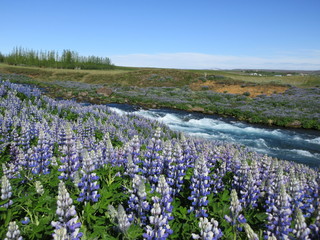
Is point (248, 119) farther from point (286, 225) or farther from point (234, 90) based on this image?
point (286, 225)

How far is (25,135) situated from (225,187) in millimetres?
5426

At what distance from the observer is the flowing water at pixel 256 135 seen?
15.3m

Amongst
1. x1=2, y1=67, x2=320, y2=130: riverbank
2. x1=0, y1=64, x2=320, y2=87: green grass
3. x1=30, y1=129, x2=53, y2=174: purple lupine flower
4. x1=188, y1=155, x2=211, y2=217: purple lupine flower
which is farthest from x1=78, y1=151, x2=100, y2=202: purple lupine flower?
x1=0, y1=64, x2=320, y2=87: green grass

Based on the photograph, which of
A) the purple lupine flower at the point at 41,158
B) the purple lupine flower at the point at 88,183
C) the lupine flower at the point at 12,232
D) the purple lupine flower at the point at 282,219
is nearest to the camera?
the lupine flower at the point at 12,232

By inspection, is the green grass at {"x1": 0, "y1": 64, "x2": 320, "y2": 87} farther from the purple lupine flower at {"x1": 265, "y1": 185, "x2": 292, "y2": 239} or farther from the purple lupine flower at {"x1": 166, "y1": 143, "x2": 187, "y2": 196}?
the purple lupine flower at {"x1": 265, "y1": 185, "x2": 292, "y2": 239}

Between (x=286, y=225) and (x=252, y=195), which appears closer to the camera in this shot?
(x=286, y=225)

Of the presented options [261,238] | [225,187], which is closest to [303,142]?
[225,187]

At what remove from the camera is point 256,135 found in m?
19.3

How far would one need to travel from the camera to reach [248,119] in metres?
24.8

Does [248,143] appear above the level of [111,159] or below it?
below

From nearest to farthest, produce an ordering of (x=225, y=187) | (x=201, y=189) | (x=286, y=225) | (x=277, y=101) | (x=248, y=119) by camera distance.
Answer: (x=286, y=225), (x=201, y=189), (x=225, y=187), (x=248, y=119), (x=277, y=101)

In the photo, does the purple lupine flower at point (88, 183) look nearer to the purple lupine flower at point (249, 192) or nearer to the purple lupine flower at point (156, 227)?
the purple lupine flower at point (156, 227)

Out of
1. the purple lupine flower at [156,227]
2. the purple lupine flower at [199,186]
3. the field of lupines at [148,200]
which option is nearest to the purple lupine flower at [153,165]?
the field of lupines at [148,200]

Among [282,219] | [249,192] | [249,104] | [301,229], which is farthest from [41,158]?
[249,104]
